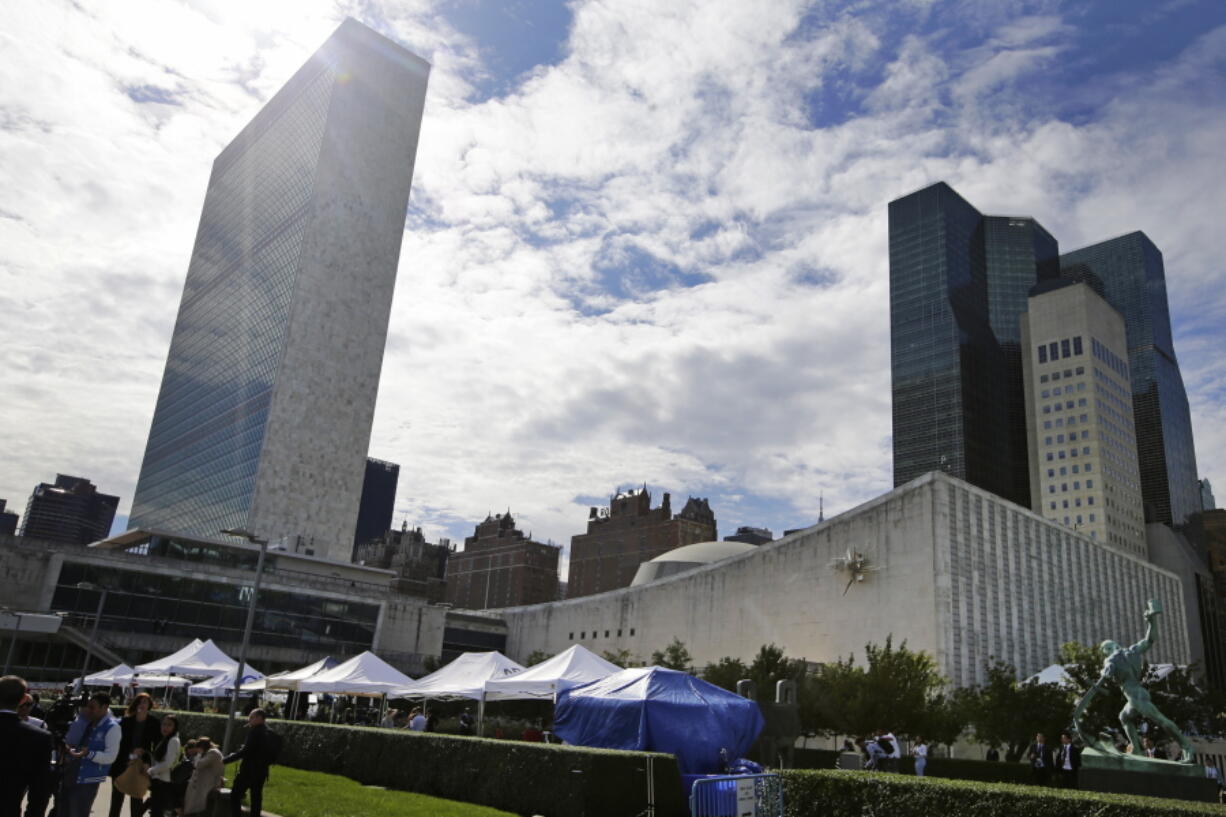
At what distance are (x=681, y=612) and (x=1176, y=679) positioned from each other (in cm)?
3345

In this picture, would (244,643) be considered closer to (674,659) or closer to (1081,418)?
(674,659)

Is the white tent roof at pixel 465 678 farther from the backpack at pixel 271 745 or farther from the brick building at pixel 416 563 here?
the brick building at pixel 416 563

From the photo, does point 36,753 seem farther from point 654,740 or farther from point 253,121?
point 253,121

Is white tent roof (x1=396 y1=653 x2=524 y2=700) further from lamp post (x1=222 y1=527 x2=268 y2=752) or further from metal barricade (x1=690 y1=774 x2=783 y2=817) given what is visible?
metal barricade (x1=690 y1=774 x2=783 y2=817)

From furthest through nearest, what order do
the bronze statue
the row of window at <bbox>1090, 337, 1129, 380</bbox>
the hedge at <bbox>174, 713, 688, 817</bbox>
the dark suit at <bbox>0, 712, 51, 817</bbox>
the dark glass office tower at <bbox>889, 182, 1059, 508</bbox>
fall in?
1. the dark glass office tower at <bbox>889, 182, 1059, 508</bbox>
2. the row of window at <bbox>1090, 337, 1129, 380</bbox>
3. the bronze statue
4. the hedge at <bbox>174, 713, 688, 817</bbox>
5. the dark suit at <bbox>0, 712, 51, 817</bbox>

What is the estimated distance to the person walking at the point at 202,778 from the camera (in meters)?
11.7

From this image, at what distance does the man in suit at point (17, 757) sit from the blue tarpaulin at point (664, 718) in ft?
36.9

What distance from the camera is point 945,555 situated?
167ft

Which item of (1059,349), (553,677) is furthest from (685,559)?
(553,677)

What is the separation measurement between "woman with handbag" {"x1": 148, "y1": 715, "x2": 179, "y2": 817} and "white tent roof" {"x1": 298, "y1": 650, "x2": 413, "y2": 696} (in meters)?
15.0

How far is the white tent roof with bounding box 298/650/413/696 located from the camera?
27109 mm

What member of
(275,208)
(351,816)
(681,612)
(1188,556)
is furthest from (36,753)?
(1188,556)

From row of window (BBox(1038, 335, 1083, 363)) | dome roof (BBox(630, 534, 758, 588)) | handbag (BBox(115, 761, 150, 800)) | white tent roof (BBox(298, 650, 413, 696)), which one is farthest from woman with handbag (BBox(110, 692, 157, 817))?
row of window (BBox(1038, 335, 1083, 363))

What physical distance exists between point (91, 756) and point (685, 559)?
85063 mm
